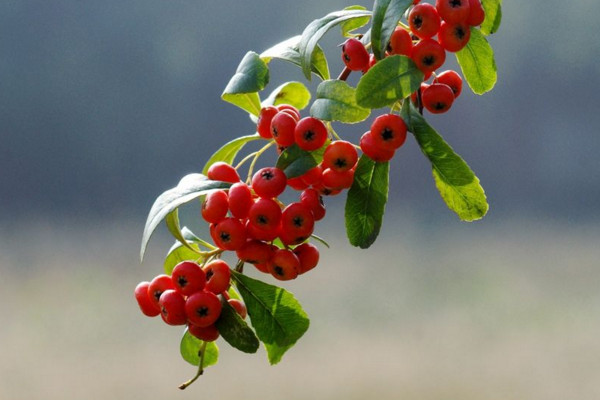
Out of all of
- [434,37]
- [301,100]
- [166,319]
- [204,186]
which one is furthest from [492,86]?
[166,319]

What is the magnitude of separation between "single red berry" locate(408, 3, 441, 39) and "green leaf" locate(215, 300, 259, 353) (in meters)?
0.35

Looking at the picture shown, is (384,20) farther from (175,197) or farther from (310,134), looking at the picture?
(175,197)

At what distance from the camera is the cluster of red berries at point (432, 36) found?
78 centimetres

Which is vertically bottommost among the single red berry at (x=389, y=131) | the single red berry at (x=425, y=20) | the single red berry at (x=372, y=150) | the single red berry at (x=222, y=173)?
the single red berry at (x=222, y=173)

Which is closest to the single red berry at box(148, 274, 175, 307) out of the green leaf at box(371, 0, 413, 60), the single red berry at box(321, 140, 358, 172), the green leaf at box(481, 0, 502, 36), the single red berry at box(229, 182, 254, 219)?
the single red berry at box(229, 182, 254, 219)

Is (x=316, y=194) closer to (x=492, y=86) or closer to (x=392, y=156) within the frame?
(x=392, y=156)

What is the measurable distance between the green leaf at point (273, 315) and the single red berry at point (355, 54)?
0.26 m

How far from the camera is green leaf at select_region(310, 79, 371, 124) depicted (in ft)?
2.61

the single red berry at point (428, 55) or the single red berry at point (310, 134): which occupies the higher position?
the single red berry at point (428, 55)

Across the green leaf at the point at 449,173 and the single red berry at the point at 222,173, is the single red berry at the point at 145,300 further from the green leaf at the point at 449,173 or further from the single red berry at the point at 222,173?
the green leaf at the point at 449,173

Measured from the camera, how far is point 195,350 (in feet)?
3.06

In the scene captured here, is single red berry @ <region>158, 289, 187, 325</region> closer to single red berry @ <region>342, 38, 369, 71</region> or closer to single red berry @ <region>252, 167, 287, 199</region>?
single red berry @ <region>252, 167, 287, 199</region>

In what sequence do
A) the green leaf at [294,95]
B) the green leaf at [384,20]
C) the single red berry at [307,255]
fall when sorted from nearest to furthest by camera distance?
the green leaf at [384,20] < the single red berry at [307,255] < the green leaf at [294,95]

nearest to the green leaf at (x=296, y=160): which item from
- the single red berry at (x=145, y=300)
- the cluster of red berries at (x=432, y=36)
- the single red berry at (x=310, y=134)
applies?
the single red berry at (x=310, y=134)
